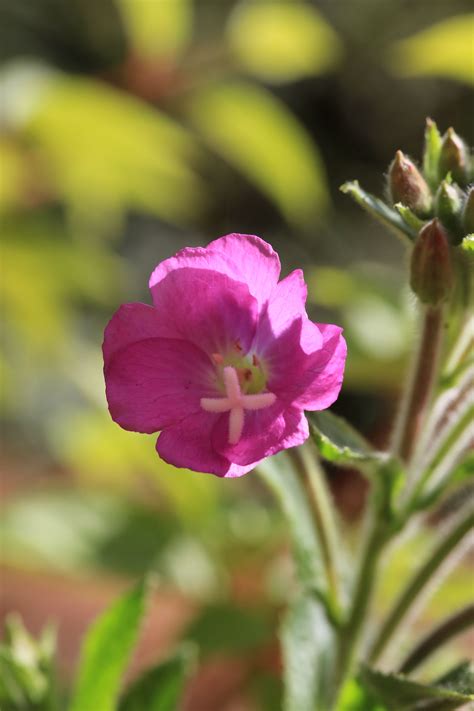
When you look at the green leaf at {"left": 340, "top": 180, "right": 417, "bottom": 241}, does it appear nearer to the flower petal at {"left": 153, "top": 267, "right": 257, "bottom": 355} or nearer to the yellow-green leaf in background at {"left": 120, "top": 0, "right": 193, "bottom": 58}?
the flower petal at {"left": 153, "top": 267, "right": 257, "bottom": 355}

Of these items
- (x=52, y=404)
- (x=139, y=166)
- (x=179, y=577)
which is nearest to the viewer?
(x=179, y=577)

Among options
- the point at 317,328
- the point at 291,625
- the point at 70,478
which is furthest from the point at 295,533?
the point at 70,478

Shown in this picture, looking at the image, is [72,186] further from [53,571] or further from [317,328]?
[317,328]

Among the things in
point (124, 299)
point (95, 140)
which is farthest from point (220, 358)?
point (124, 299)

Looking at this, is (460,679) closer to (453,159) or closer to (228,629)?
(453,159)

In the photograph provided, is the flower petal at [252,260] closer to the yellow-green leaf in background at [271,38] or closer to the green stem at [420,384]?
the green stem at [420,384]

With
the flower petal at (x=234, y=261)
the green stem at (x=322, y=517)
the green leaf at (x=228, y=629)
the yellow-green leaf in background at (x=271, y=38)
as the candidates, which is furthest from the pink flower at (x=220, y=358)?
the yellow-green leaf in background at (x=271, y=38)
